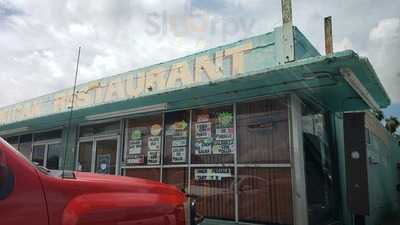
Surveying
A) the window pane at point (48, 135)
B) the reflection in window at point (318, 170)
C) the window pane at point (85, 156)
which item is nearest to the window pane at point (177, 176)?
the reflection in window at point (318, 170)

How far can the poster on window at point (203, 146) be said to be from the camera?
878 centimetres

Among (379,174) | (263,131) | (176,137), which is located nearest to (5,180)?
(263,131)

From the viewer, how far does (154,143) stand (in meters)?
9.89

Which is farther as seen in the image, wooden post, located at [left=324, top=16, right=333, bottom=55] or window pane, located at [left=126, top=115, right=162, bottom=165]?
window pane, located at [left=126, top=115, right=162, bottom=165]

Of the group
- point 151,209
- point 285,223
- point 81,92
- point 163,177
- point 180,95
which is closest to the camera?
point 151,209

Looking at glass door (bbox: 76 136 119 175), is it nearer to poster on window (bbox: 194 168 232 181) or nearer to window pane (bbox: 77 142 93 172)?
window pane (bbox: 77 142 93 172)

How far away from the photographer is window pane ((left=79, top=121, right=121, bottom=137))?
10.8 metres

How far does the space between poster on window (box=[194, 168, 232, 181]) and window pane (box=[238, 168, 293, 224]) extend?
1.01ft

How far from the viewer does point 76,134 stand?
39.0 feet

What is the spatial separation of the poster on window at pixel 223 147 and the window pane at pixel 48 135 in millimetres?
6157

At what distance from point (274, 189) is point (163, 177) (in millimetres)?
2951

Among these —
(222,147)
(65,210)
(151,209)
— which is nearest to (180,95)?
(222,147)

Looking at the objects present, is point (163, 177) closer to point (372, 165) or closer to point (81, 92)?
point (81, 92)

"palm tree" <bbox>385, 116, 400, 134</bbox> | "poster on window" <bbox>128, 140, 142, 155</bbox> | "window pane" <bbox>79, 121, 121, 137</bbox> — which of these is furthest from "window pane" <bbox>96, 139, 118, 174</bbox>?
"palm tree" <bbox>385, 116, 400, 134</bbox>
